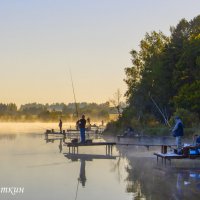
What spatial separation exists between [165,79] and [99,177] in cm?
3580

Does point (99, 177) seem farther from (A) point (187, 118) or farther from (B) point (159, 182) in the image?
(A) point (187, 118)

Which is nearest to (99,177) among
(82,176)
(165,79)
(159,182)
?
(82,176)

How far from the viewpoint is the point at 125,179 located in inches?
807

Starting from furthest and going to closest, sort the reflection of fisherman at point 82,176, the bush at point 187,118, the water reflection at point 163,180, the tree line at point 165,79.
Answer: the tree line at point 165,79 < the bush at point 187,118 < the reflection of fisherman at point 82,176 < the water reflection at point 163,180

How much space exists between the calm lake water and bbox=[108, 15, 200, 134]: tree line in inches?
677

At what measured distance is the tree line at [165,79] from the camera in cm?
4841

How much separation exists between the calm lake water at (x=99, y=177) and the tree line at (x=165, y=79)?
17.2m

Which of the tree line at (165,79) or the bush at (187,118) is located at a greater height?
the tree line at (165,79)

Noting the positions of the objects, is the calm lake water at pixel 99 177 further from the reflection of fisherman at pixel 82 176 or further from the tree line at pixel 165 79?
the tree line at pixel 165 79

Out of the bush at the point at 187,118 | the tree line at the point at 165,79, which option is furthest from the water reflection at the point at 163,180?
the tree line at the point at 165,79

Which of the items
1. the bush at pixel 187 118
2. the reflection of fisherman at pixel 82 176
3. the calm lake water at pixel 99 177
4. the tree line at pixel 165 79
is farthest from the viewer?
the tree line at pixel 165 79

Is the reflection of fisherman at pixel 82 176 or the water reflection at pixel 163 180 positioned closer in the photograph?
the water reflection at pixel 163 180

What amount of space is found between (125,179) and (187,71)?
32.5m

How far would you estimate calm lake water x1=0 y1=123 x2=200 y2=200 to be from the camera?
1684cm
